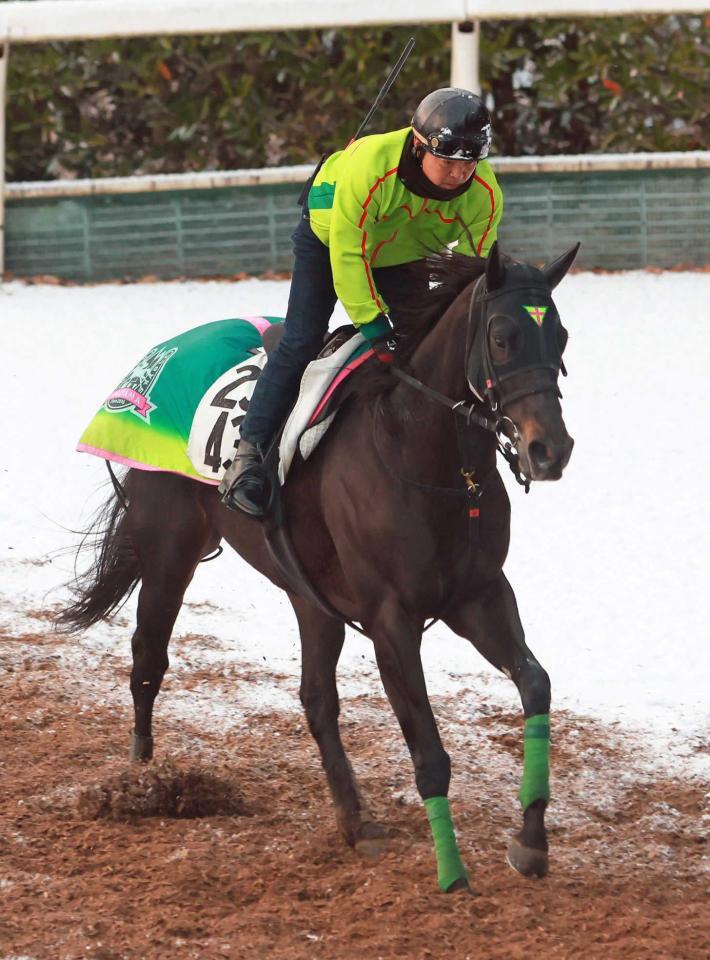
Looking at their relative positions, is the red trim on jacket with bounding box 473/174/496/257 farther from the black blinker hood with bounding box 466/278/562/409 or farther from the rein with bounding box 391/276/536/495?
the black blinker hood with bounding box 466/278/562/409

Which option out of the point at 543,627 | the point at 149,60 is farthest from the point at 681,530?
the point at 149,60

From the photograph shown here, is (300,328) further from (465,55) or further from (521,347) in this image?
(465,55)

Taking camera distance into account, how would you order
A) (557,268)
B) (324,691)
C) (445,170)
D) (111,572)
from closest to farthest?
(557,268), (445,170), (324,691), (111,572)

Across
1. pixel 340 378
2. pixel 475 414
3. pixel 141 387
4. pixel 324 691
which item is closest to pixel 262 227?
pixel 141 387

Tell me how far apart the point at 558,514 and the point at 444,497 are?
425 cm

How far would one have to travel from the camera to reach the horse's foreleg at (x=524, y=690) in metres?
5.05

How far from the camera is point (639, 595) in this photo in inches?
320

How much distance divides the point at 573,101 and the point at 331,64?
6.68 feet

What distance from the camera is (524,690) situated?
16.6 feet

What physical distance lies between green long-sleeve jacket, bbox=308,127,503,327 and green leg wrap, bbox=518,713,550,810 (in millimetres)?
1424

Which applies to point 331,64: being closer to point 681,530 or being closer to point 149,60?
point 149,60

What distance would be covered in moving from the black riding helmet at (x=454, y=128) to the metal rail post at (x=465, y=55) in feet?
24.4

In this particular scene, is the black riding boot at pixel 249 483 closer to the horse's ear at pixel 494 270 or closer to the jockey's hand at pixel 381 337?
the jockey's hand at pixel 381 337

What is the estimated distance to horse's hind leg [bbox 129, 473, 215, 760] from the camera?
20.8 ft
